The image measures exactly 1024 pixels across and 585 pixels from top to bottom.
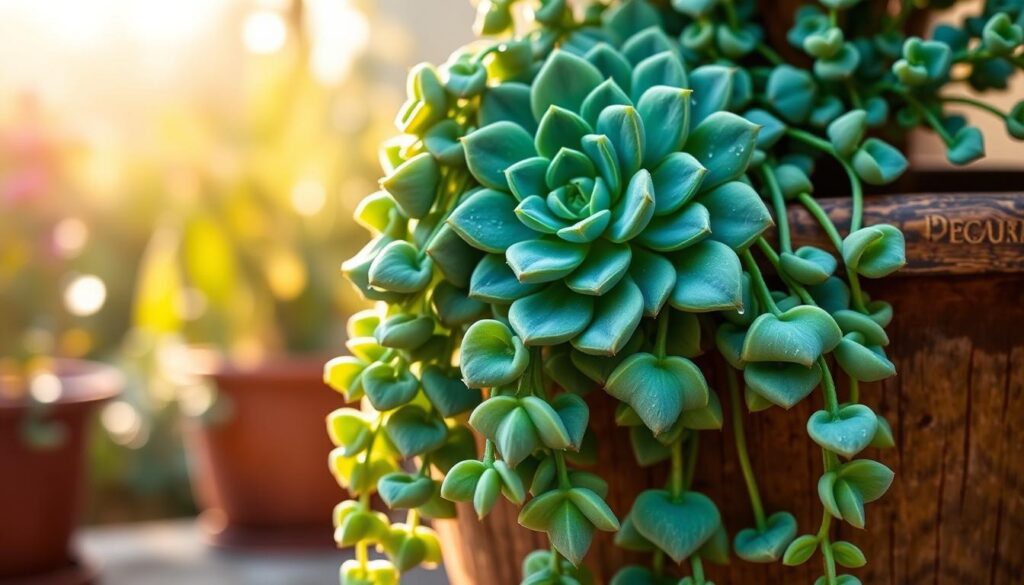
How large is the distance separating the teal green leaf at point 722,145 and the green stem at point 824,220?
62 millimetres

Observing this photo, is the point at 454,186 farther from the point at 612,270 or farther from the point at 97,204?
the point at 97,204

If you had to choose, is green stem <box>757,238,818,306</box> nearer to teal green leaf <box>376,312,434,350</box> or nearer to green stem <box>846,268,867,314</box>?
green stem <box>846,268,867,314</box>

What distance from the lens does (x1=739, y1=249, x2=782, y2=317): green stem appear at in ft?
1.73

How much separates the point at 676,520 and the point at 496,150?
0.68 feet

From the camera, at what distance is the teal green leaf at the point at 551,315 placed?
1.63ft

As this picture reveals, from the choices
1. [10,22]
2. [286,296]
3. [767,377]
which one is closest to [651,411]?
[767,377]

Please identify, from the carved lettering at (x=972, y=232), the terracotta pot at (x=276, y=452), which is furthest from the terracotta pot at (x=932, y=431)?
the terracotta pot at (x=276, y=452)

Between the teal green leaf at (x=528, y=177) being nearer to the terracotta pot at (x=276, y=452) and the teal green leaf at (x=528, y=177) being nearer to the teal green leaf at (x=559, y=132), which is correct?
the teal green leaf at (x=559, y=132)

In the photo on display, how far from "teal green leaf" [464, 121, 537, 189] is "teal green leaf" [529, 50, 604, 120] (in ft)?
0.08

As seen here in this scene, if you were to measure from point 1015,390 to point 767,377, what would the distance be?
178mm

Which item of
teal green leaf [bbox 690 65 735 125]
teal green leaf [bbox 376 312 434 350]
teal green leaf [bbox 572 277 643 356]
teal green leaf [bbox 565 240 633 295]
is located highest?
teal green leaf [bbox 690 65 735 125]

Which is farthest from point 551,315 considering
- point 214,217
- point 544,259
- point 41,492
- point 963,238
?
point 214,217

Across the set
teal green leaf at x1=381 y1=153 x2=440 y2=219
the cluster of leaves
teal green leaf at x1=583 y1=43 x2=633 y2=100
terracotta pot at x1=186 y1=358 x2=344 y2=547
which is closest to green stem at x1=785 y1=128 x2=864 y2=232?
the cluster of leaves

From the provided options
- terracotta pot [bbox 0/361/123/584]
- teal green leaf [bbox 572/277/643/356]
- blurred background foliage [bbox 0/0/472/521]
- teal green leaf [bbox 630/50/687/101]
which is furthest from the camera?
blurred background foliage [bbox 0/0/472/521]
